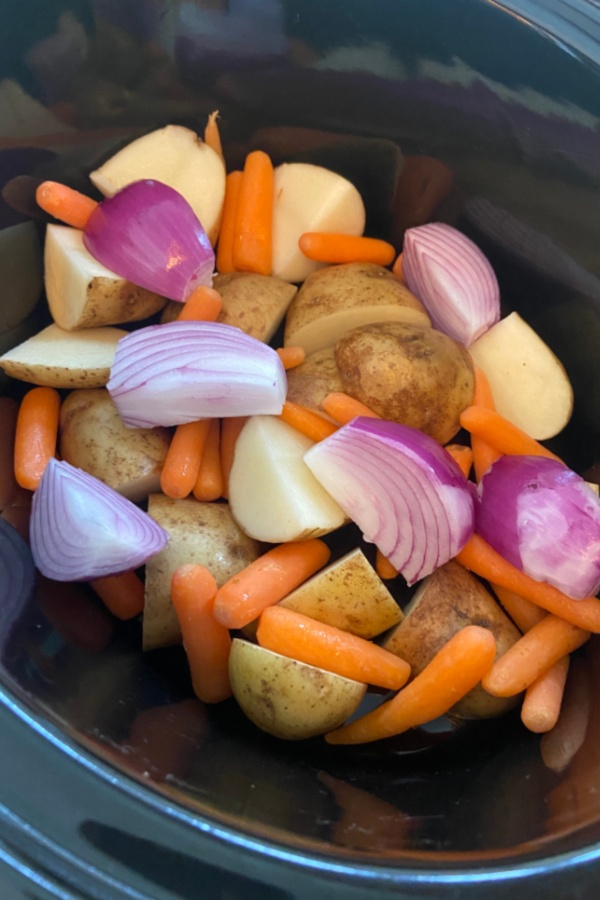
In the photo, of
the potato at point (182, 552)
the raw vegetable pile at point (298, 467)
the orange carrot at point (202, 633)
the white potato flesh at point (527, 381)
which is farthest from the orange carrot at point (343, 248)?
the orange carrot at point (202, 633)

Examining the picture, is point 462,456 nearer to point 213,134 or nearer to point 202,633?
point 202,633

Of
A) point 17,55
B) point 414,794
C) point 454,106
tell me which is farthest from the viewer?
point 454,106

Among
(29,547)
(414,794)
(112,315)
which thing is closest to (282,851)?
(414,794)

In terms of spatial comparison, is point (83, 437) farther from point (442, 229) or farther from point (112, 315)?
point (442, 229)

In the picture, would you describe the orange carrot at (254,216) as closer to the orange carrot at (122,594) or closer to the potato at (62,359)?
the potato at (62,359)

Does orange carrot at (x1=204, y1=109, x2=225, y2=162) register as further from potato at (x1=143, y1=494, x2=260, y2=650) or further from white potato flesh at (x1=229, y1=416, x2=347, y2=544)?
potato at (x1=143, y1=494, x2=260, y2=650)

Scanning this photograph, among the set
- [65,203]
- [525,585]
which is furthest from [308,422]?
[65,203]
